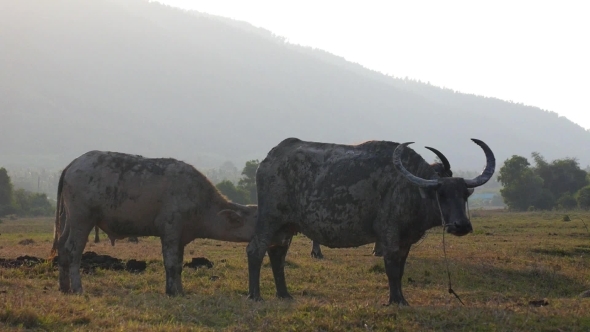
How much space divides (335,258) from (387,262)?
32.9 feet

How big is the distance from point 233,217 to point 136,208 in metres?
1.77

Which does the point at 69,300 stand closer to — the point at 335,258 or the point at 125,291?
the point at 125,291

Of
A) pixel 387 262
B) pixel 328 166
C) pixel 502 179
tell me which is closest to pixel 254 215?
pixel 328 166

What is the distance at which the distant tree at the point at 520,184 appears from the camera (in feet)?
216

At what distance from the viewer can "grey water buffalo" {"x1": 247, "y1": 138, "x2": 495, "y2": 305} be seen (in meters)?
10.9

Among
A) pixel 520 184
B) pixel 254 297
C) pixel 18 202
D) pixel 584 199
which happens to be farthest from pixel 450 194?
pixel 18 202

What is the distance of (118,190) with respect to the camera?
43.5 feet

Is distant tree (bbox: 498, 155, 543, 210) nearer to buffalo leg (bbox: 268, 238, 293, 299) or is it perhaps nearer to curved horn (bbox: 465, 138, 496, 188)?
buffalo leg (bbox: 268, 238, 293, 299)

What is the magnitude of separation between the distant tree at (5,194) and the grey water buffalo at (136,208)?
55.1m

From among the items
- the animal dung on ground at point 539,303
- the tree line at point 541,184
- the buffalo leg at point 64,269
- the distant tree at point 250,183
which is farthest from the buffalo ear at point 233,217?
the tree line at point 541,184

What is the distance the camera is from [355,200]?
11.6 m

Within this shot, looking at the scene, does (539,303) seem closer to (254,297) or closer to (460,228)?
(460,228)

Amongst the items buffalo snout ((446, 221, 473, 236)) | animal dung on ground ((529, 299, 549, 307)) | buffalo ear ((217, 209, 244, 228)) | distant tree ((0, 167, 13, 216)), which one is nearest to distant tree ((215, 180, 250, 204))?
distant tree ((0, 167, 13, 216))

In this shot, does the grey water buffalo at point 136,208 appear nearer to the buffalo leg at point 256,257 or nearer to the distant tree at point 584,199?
the buffalo leg at point 256,257
